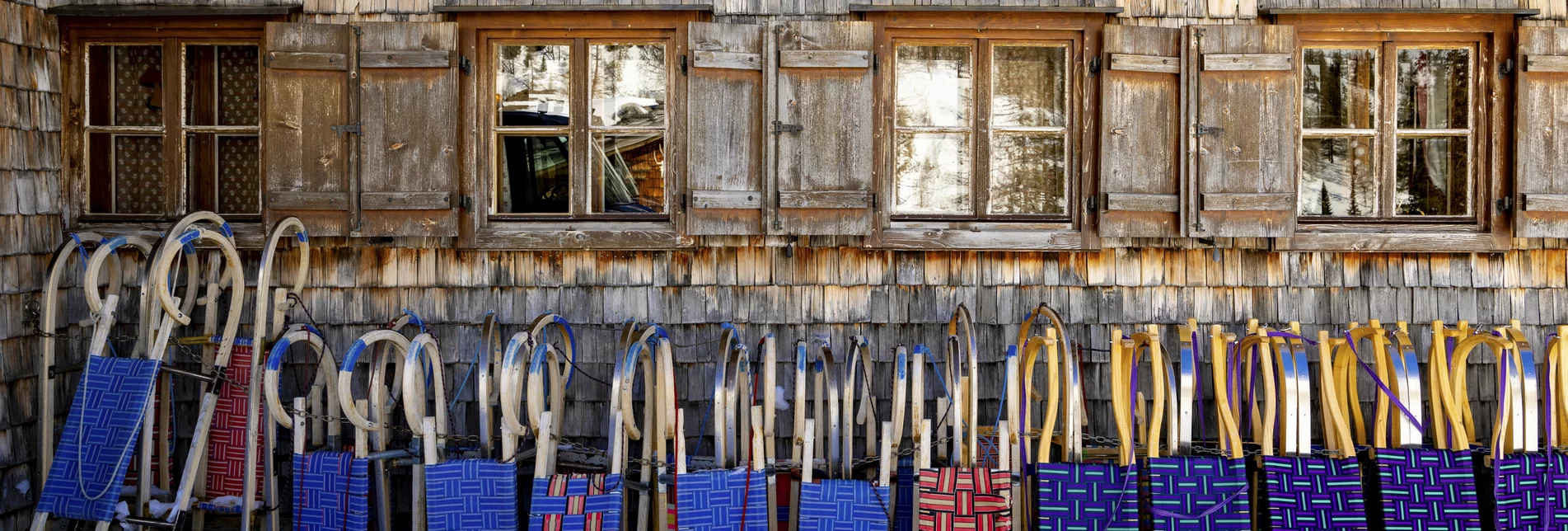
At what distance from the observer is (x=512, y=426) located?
161 inches

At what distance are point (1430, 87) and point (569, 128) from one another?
3.74 m

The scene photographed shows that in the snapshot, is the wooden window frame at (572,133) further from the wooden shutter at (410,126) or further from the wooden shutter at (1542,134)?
the wooden shutter at (1542,134)

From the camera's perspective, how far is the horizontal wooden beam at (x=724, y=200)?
4688 mm

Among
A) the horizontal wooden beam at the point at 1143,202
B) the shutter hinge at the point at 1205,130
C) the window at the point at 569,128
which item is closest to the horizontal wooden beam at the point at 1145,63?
the shutter hinge at the point at 1205,130

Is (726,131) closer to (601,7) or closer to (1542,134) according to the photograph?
(601,7)

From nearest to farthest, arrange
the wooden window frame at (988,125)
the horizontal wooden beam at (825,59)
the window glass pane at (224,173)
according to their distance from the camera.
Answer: the horizontal wooden beam at (825,59)
the wooden window frame at (988,125)
the window glass pane at (224,173)

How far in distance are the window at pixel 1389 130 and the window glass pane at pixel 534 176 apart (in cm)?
323

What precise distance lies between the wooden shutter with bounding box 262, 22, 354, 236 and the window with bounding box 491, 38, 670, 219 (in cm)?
63

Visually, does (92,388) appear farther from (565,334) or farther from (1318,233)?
(1318,233)

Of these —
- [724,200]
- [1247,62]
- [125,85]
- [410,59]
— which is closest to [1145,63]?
[1247,62]

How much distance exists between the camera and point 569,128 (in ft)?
16.0

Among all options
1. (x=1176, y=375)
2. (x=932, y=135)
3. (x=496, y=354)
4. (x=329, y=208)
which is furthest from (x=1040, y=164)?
(x=329, y=208)

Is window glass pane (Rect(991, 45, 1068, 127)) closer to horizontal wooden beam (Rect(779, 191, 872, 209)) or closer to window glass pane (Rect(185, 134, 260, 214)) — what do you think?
horizontal wooden beam (Rect(779, 191, 872, 209))

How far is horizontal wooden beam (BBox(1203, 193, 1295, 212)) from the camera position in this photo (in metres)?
4.68
